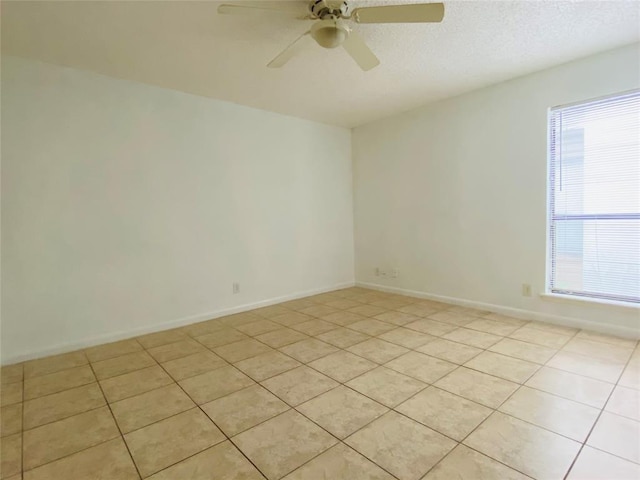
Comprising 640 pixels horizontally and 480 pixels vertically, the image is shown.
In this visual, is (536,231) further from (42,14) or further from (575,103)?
(42,14)

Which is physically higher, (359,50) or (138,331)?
(359,50)

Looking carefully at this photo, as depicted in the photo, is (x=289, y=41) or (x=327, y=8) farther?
(x=289, y=41)

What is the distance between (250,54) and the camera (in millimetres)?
2543

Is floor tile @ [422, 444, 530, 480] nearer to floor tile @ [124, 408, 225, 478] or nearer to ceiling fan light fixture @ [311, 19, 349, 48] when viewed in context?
floor tile @ [124, 408, 225, 478]

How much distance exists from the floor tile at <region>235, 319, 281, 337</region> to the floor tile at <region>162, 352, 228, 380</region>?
0.53 meters

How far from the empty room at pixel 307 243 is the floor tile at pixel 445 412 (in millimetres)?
14

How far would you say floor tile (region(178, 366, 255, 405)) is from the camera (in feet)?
6.54

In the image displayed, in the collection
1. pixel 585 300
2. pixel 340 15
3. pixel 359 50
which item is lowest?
pixel 585 300

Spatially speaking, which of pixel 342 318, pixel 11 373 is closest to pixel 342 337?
pixel 342 318

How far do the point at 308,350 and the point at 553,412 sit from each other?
1.63m

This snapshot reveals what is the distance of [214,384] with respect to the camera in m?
2.13

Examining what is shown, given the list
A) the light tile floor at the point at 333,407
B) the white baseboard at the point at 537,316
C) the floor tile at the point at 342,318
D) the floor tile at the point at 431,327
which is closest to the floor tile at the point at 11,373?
the light tile floor at the point at 333,407

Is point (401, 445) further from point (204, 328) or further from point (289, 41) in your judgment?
point (289, 41)

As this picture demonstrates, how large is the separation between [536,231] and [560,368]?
1.41 metres
